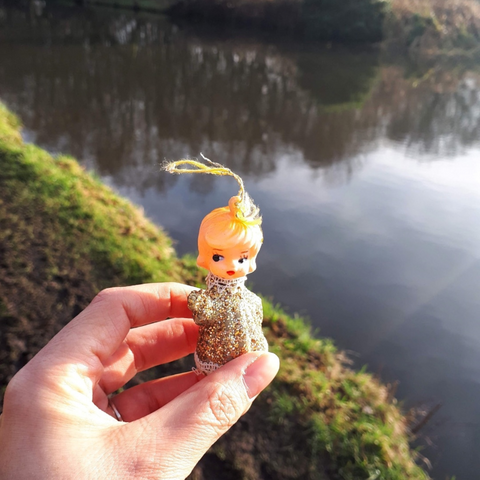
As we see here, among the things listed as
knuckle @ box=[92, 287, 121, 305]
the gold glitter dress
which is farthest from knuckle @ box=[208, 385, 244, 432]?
knuckle @ box=[92, 287, 121, 305]

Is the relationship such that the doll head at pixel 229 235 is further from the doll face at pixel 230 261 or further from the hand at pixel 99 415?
the hand at pixel 99 415

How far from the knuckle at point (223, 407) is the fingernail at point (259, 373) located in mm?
70

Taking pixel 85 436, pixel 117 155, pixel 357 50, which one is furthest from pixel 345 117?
pixel 357 50

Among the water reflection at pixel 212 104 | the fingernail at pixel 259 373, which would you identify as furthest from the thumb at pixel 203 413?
the water reflection at pixel 212 104

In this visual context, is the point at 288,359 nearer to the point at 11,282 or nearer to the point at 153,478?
the point at 153,478

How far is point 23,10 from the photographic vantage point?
16125 millimetres

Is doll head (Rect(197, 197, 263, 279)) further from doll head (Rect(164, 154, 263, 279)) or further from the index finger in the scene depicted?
the index finger

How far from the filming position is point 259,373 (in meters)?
1.53

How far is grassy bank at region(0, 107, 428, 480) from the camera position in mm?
2426

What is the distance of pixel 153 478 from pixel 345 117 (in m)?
7.96

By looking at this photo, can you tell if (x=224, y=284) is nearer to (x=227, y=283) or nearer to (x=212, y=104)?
(x=227, y=283)

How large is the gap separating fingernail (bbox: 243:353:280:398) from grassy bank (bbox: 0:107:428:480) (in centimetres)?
113

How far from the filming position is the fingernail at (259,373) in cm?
151

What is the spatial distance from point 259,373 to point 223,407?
19 centimetres
